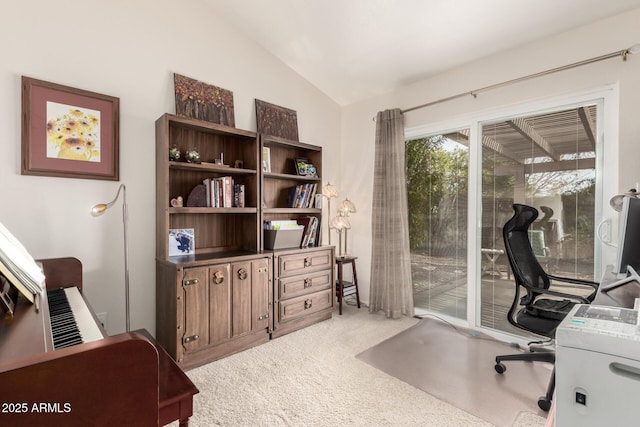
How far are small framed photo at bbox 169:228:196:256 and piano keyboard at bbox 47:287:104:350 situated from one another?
2.51 feet

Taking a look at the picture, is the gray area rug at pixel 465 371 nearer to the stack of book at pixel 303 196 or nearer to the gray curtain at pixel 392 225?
the gray curtain at pixel 392 225

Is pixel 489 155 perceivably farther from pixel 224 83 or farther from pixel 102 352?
pixel 102 352

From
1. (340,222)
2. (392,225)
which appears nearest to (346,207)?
(340,222)

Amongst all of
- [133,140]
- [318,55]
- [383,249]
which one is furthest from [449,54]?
[133,140]

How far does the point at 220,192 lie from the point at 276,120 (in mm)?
1067

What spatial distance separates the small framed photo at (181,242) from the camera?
242cm

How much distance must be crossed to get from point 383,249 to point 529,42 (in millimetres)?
2204

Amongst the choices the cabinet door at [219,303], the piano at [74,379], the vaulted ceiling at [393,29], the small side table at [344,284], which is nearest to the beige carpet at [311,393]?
the cabinet door at [219,303]

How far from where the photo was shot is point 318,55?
9.86 ft

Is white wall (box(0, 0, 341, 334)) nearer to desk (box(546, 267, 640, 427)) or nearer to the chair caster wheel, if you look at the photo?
desk (box(546, 267, 640, 427))

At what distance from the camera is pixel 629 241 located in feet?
4.52

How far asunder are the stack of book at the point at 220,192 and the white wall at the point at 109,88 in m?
0.43

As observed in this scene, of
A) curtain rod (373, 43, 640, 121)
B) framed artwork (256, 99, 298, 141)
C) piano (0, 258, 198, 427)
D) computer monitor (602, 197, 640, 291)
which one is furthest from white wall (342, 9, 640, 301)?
piano (0, 258, 198, 427)

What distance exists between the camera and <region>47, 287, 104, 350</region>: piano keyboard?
3.40 feet
